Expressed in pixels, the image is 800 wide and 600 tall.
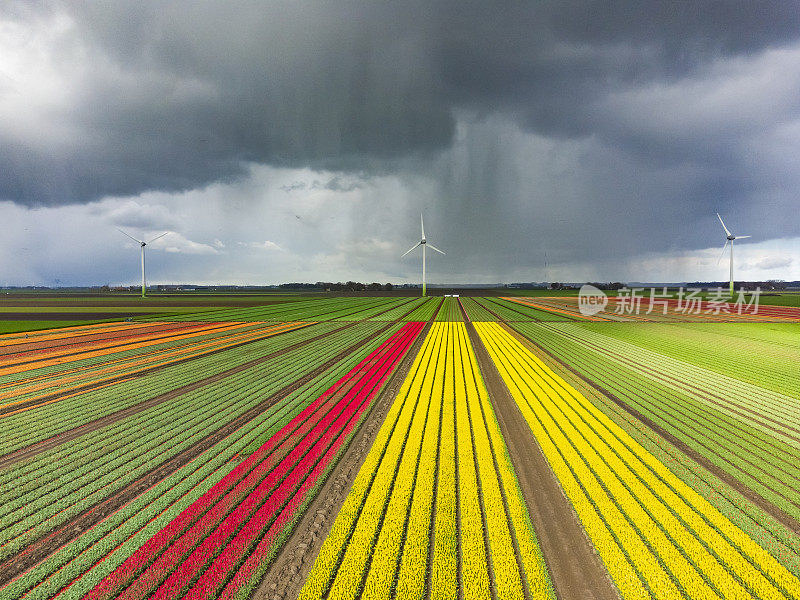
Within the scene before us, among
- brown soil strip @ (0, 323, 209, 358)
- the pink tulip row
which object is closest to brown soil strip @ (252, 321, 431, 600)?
the pink tulip row

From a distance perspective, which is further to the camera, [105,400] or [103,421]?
[105,400]

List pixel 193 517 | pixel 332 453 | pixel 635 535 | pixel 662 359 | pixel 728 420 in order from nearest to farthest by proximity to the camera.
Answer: pixel 635 535, pixel 193 517, pixel 332 453, pixel 728 420, pixel 662 359

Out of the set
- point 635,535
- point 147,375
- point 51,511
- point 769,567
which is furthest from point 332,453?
point 147,375

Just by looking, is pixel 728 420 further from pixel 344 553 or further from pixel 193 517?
pixel 193 517

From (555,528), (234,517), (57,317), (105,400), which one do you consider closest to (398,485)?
(555,528)

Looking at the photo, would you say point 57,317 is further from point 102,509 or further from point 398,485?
point 398,485

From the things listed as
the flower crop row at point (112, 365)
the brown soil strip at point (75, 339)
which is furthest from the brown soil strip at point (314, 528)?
the brown soil strip at point (75, 339)
